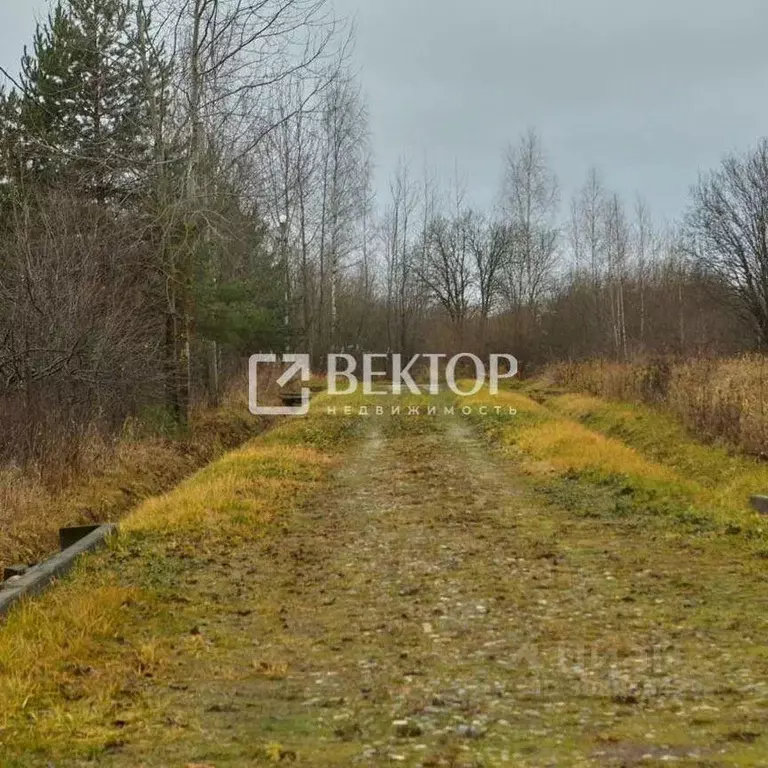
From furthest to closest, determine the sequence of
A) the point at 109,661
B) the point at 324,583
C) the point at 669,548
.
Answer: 1. the point at 669,548
2. the point at 324,583
3. the point at 109,661

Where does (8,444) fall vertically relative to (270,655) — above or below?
above

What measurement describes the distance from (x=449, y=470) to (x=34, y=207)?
37.7 feet

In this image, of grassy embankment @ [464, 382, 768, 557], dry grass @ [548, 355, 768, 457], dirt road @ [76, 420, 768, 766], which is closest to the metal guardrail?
dirt road @ [76, 420, 768, 766]

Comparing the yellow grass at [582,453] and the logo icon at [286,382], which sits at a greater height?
the logo icon at [286,382]

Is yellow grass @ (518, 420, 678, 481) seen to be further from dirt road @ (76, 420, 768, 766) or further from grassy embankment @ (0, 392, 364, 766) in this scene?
grassy embankment @ (0, 392, 364, 766)

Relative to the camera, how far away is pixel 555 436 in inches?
494

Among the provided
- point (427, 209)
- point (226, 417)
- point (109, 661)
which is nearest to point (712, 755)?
point (109, 661)

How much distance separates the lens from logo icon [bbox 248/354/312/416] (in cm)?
2131

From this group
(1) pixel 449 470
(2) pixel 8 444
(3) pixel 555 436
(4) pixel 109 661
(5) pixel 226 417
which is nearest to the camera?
(4) pixel 109 661

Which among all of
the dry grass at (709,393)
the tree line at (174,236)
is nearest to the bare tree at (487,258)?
the tree line at (174,236)

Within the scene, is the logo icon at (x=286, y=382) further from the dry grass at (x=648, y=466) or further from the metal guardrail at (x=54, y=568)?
the metal guardrail at (x=54, y=568)

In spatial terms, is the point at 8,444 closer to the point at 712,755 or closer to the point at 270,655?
the point at 270,655

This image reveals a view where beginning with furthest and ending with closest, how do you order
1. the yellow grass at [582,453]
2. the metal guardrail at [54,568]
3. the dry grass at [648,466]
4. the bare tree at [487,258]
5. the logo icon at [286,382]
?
1. the bare tree at [487,258]
2. the logo icon at [286,382]
3. the yellow grass at [582,453]
4. the dry grass at [648,466]
5. the metal guardrail at [54,568]

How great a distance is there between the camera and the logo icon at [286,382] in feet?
69.9
